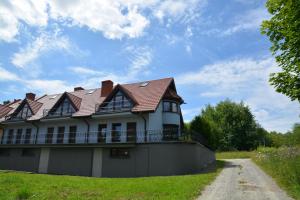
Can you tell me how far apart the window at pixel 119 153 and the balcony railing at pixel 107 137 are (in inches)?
28.2

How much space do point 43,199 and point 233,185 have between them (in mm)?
9049

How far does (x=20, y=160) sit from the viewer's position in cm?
2933

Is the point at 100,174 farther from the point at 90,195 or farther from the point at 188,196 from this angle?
the point at 188,196

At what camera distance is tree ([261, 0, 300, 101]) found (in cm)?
1242

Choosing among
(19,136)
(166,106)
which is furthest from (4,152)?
(166,106)

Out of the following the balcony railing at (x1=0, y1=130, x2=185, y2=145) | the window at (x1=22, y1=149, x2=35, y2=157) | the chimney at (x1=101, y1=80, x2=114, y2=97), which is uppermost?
the chimney at (x1=101, y1=80, x2=114, y2=97)

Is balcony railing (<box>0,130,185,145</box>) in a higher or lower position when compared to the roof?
lower

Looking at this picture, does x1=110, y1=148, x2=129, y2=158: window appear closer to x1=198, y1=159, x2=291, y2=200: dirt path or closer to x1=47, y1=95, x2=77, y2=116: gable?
x1=47, y1=95, x2=77, y2=116: gable

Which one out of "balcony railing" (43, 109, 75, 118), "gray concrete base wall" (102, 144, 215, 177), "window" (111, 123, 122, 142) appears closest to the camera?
"gray concrete base wall" (102, 144, 215, 177)

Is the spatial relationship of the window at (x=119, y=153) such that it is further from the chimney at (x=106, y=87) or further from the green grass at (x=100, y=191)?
the green grass at (x=100, y=191)

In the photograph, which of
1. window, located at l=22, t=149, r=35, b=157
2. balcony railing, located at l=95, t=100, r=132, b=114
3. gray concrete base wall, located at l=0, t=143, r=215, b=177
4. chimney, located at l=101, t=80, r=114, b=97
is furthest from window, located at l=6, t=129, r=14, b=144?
balcony railing, located at l=95, t=100, r=132, b=114

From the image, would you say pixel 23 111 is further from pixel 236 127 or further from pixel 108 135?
pixel 236 127

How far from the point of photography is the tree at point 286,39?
12.4m

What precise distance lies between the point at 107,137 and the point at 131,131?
253 cm
